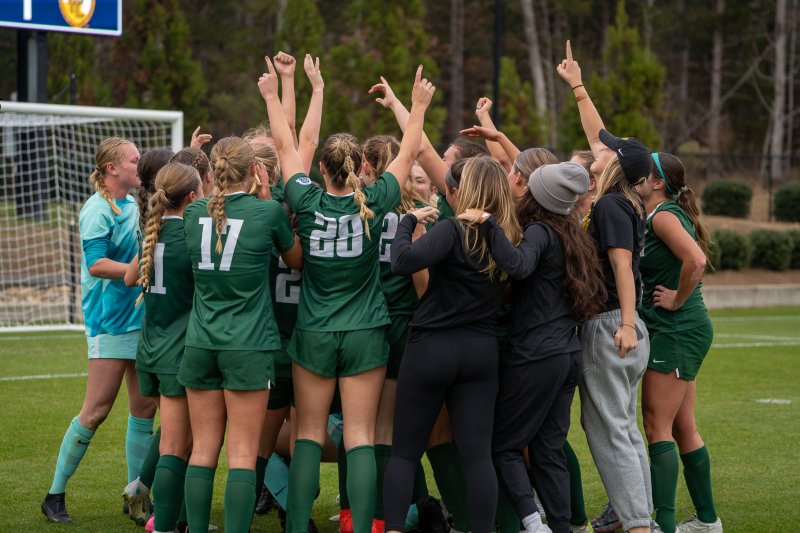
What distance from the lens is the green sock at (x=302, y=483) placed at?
5160 mm

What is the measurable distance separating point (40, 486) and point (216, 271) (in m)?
2.71

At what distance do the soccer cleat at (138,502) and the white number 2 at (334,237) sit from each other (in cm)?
179

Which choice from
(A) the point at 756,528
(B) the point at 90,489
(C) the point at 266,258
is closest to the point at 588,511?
(A) the point at 756,528

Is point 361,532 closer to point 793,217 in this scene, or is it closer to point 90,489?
point 90,489

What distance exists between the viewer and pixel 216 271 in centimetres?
492

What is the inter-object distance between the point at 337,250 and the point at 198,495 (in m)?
1.34

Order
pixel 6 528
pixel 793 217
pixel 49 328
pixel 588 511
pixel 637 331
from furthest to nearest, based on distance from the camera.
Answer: pixel 793 217, pixel 49 328, pixel 588 511, pixel 6 528, pixel 637 331

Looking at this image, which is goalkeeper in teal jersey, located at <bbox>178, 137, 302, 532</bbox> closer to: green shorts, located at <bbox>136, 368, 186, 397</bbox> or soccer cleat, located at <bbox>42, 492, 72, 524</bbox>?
green shorts, located at <bbox>136, 368, 186, 397</bbox>

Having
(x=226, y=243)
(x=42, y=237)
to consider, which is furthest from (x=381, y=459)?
(x=42, y=237)

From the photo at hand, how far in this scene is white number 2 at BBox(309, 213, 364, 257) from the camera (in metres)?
5.11

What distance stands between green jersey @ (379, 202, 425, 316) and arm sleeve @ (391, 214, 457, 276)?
60 centimetres

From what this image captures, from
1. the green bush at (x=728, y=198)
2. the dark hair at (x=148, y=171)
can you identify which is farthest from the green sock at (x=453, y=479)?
the green bush at (x=728, y=198)

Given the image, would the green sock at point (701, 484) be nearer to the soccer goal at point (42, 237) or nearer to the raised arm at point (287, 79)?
the raised arm at point (287, 79)

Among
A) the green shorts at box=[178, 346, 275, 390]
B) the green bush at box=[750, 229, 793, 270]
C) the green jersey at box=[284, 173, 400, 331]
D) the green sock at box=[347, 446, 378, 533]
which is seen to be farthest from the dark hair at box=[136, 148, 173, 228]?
the green bush at box=[750, 229, 793, 270]
